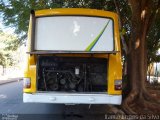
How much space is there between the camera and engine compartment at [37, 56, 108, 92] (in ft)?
34.7

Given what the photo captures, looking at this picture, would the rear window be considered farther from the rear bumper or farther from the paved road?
the paved road

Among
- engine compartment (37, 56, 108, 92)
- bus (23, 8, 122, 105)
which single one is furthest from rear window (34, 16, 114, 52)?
engine compartment (37, 56, 108, 92)

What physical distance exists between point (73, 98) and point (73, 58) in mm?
1347

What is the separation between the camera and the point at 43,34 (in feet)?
33.7

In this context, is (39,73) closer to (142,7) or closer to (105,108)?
(105,108)

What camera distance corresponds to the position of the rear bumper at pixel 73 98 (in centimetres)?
981

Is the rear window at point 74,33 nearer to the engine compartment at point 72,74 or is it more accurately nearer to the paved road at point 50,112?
the engine compartment at point 72,74

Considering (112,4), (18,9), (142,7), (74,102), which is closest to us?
(74,102)

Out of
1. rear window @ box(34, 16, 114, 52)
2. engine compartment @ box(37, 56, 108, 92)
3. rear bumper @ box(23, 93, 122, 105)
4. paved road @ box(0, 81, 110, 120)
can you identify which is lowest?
paved road @ box(0, 81, 110, 120)

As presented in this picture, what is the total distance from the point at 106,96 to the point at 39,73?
81.6 inches

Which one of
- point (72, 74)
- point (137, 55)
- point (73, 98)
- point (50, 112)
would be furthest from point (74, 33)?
point (137, 55)

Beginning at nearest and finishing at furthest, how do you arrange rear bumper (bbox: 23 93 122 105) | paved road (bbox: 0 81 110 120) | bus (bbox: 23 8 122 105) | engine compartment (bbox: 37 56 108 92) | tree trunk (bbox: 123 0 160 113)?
rear bumper (bbox: 23 93 122 105) → bus (bbox: 23 8 122 105) → engine compartment (bbox: 37 56 108 92) → paved road (bbox: 0 81 110 120) → tree trunk (bbox: 123 0 160 113)

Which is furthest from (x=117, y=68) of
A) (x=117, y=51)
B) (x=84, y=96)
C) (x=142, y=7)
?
(x=142, y=7)

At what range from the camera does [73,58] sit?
10.6 meters
